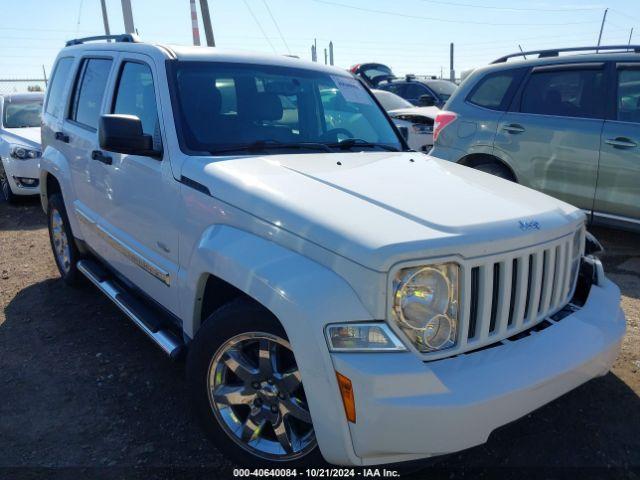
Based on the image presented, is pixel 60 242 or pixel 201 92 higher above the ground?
pixel 201 92

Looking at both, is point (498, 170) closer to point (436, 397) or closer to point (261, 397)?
point (261, 397)

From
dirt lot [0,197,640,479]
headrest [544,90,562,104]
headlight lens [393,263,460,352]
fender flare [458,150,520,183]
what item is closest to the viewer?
headlight lens [393,263,460,352]

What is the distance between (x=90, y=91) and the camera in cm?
415

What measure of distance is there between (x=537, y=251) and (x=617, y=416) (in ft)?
4.18

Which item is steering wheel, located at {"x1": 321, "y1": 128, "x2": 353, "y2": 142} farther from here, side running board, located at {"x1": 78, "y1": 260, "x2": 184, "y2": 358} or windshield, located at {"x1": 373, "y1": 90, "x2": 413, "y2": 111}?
windshield, located at {"x1": 373, "y1": 90, "x2": 413, "y2": 111}

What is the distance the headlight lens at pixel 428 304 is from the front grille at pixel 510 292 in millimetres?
43

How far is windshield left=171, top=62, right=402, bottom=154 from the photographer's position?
3.04 meters

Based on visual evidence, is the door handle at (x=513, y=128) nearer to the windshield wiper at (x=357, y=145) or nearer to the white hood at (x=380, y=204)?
the windshield wiper at (x=357, y=145)

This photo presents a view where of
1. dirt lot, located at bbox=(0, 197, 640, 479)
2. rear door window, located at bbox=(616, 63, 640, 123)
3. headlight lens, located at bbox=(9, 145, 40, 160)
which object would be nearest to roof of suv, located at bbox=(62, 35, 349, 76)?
dirt lot, located at bbox=(0, 197, 640, 479)

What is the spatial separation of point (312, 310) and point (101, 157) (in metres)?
2.33

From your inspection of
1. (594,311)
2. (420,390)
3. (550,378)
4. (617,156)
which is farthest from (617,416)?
(617,156)

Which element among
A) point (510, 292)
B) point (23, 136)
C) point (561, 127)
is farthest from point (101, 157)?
point (23, 136)

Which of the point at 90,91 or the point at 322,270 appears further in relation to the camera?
the point at 90,91

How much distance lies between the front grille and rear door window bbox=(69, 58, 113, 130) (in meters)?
3.01
